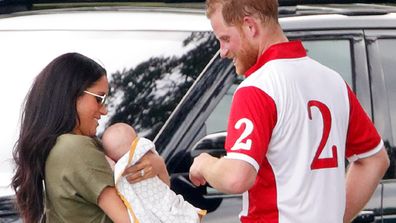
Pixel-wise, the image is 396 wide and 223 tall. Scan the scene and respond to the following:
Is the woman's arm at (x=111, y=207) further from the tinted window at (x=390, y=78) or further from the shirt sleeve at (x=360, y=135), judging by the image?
the tinted window at (x=390, y=78)

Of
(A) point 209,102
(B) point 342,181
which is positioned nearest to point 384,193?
(A) point 209,102

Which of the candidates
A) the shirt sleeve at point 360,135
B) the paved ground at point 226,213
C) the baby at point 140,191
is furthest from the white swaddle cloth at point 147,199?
the paved ground at point 226,213

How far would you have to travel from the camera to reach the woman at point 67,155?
3.77 metres

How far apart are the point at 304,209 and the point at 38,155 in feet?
2.99

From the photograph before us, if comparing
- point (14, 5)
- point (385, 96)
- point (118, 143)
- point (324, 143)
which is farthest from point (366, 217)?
point (14, 5)

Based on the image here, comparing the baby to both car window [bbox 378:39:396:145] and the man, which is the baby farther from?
car window [bbox 378:39:396:145]

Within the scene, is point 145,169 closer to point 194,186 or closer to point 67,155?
point 67,155

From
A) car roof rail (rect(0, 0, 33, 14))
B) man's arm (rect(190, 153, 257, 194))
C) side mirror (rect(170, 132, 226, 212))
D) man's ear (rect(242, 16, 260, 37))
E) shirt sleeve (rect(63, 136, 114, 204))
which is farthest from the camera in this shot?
car roof rail (rect(0, 0, 33, 14))

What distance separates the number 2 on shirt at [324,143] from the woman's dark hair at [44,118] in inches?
32.0

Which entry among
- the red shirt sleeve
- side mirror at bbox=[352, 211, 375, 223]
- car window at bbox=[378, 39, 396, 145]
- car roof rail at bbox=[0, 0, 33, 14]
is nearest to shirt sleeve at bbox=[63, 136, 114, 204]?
the red shirt sleeve

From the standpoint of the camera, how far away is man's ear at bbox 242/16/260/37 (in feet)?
11.7

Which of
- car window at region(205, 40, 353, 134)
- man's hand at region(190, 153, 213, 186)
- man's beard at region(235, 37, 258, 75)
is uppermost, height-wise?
man's beard at region(235, 37, 258, 75)

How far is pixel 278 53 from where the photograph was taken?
3.60m

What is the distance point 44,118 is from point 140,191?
0.41 metres
